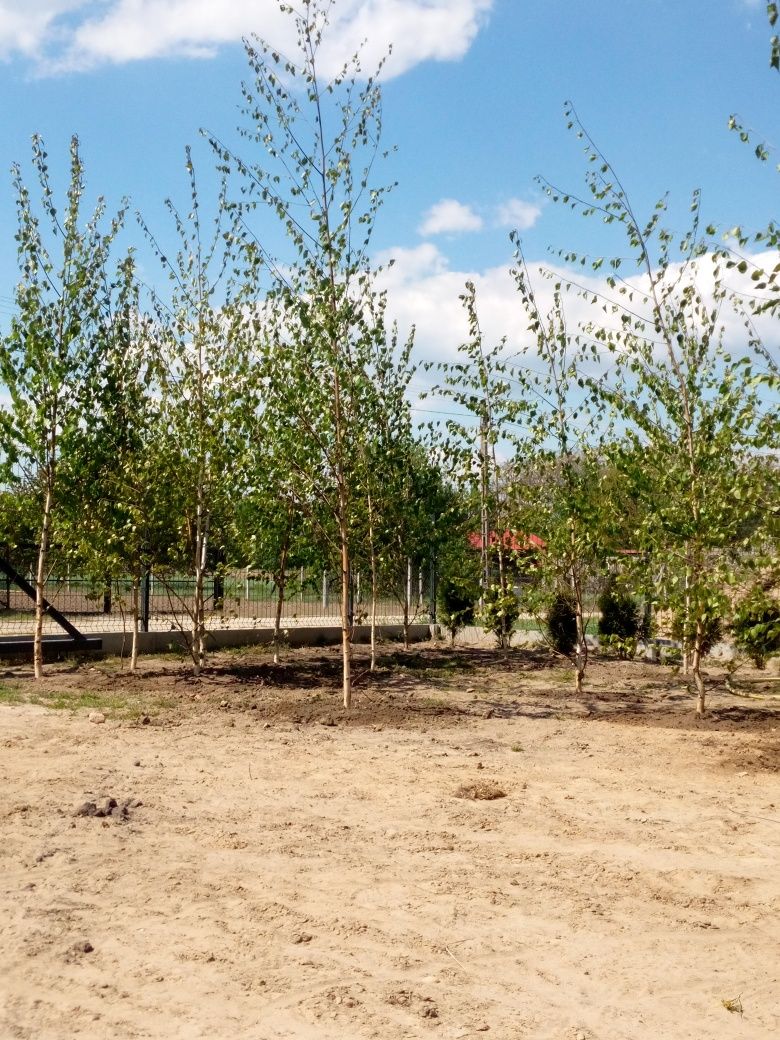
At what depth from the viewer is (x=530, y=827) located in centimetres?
657

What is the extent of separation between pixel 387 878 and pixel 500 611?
264 inches

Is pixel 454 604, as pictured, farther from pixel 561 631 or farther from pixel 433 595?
pixel 561 631

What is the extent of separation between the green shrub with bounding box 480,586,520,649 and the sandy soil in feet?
5.70

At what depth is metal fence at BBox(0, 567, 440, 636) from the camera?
15781 millimetres

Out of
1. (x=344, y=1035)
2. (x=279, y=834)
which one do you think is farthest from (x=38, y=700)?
(x=344, y=1035)

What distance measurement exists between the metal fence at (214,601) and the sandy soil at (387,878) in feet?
17.7

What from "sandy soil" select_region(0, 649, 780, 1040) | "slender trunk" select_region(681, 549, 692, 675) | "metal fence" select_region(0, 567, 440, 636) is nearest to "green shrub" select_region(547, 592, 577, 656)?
"metal fence" select_region(0, 567, 440, 636)

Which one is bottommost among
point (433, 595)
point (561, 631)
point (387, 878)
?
point (387, 878)

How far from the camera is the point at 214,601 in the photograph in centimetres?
1611

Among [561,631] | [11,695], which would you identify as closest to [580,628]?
[561,631]

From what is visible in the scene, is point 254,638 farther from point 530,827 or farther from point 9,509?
point 530,827

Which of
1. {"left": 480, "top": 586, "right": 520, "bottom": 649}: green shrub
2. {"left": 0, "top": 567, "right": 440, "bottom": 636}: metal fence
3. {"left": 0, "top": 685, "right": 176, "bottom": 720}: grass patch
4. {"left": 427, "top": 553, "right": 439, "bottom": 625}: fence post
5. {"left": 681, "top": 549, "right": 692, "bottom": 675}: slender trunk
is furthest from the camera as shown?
{"left": 427, "top": 553, "right": 439, "bottom": 625}: fence post

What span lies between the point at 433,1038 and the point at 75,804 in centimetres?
369

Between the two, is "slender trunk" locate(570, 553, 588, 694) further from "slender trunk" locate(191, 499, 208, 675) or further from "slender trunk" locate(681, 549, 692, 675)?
"slender trunk" locate(191, 499, 208, 675)
